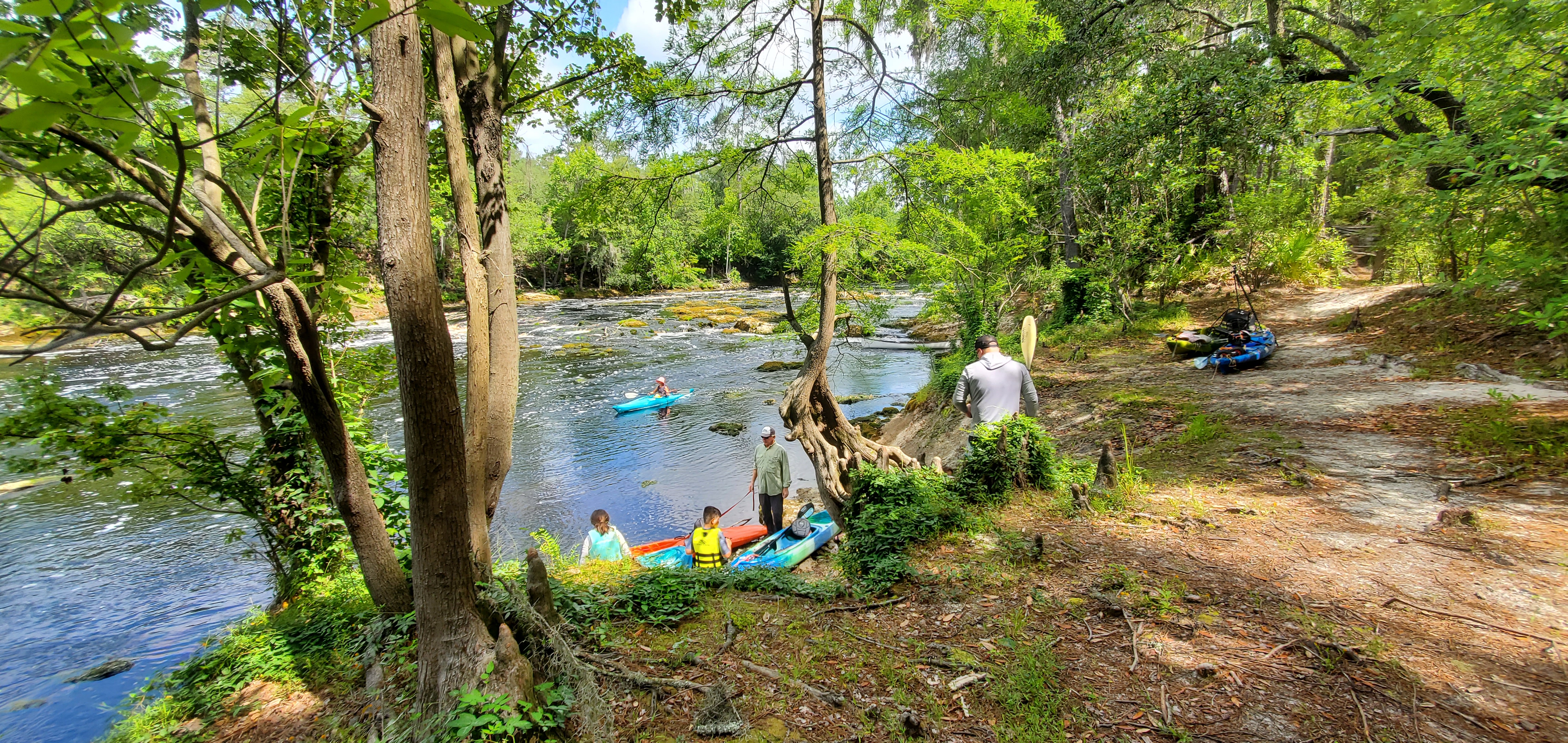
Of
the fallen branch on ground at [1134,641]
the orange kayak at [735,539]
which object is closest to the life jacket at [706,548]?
the orange kayak at [735,539]

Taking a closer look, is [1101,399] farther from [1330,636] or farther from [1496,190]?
[1330,636]

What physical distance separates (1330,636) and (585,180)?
731 cm

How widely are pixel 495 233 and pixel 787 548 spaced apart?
5.19 meters

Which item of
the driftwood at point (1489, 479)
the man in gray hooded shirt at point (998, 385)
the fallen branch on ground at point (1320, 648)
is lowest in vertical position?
the fallen branch on ground at point (1320, 648)

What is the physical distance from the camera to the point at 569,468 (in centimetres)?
1256

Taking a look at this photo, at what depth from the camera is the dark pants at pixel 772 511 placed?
8.52 meters

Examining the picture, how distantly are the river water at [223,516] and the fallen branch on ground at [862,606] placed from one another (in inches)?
157

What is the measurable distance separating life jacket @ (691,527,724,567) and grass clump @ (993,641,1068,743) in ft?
12.9

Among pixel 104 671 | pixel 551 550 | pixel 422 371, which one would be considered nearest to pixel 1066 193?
pixel 551 550

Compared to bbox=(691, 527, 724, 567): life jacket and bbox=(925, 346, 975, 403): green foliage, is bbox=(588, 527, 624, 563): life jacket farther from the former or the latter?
bbox=(925, 346, 975, 403): green foliage

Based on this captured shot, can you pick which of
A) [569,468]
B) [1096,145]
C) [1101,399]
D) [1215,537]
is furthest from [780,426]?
[1215,537]

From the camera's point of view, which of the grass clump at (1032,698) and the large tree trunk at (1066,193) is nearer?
the grass clump at (1032,698)

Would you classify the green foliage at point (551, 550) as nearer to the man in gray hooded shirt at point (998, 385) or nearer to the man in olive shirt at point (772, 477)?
the man in olive shirt at point (772, 477)

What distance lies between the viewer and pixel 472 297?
394 cm
